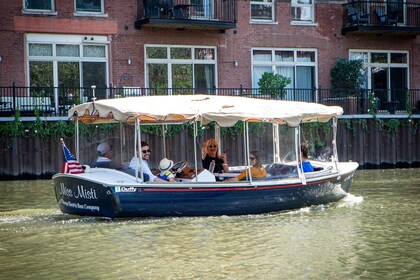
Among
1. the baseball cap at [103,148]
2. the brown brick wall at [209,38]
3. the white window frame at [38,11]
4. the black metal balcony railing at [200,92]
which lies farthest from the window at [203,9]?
the baseball cap at [103,148]

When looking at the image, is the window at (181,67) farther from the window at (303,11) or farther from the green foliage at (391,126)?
the green foliage at (391,126)

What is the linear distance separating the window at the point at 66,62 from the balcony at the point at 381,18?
11.1 meters

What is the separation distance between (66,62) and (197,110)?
48.8 feet

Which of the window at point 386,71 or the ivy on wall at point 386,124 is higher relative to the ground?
the window at point 386,71

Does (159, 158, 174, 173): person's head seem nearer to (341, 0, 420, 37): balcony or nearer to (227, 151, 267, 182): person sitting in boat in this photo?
(227, 151, 267, 182): person sitting in boat

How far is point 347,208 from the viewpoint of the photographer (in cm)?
1798

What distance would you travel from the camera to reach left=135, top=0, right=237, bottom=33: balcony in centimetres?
3023

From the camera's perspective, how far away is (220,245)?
1330 centimetres

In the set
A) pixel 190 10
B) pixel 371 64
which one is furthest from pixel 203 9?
pixel 371 64

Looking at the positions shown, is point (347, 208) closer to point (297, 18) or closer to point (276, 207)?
point (276, 207)

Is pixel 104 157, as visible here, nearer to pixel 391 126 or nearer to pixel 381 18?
pixel 391 126

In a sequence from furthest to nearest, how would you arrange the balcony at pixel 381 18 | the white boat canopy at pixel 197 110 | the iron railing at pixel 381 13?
the iron railing at pixel 381 13 → the balcony at pixel 381 18 → the white boat canopy at pixel 197 110

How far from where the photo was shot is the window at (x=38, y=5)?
96.4 ft

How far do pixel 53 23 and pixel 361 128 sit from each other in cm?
1272
